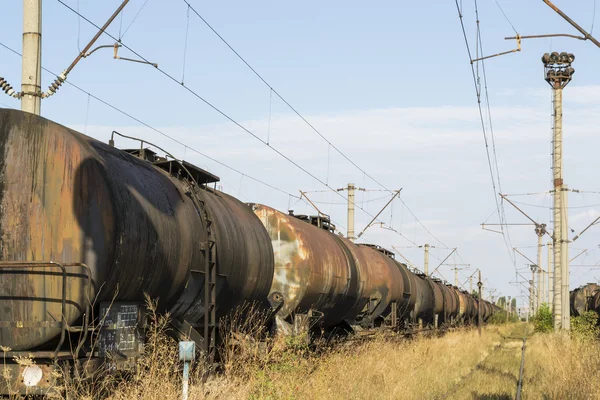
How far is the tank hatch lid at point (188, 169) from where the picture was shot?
10320mm

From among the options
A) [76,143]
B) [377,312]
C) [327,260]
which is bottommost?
[377,312]

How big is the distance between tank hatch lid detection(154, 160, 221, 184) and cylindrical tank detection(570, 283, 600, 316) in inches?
1377

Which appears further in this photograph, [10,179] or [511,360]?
[511,360]

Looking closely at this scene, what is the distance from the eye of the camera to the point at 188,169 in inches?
426

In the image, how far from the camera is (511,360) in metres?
26.6

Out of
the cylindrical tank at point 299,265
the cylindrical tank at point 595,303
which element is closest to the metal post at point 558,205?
the cylindrical tank at point 595,303

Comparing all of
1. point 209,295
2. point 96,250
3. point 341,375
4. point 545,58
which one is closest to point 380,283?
point 341,375

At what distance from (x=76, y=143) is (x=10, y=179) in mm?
712

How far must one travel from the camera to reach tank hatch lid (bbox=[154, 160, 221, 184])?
33.9 feet

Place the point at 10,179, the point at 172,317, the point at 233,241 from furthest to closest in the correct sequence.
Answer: the point at 233,241 → the point at 172,317 → the point at 10,179

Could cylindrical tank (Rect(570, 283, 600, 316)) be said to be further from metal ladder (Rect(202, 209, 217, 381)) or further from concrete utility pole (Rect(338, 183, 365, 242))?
metal ladder (Rect(202, 209, 217, 381))

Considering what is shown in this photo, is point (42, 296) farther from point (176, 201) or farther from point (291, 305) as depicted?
point (291, 305)

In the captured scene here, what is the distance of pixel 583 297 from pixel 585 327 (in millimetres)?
18617

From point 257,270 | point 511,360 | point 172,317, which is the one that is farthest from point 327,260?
point 511,360
